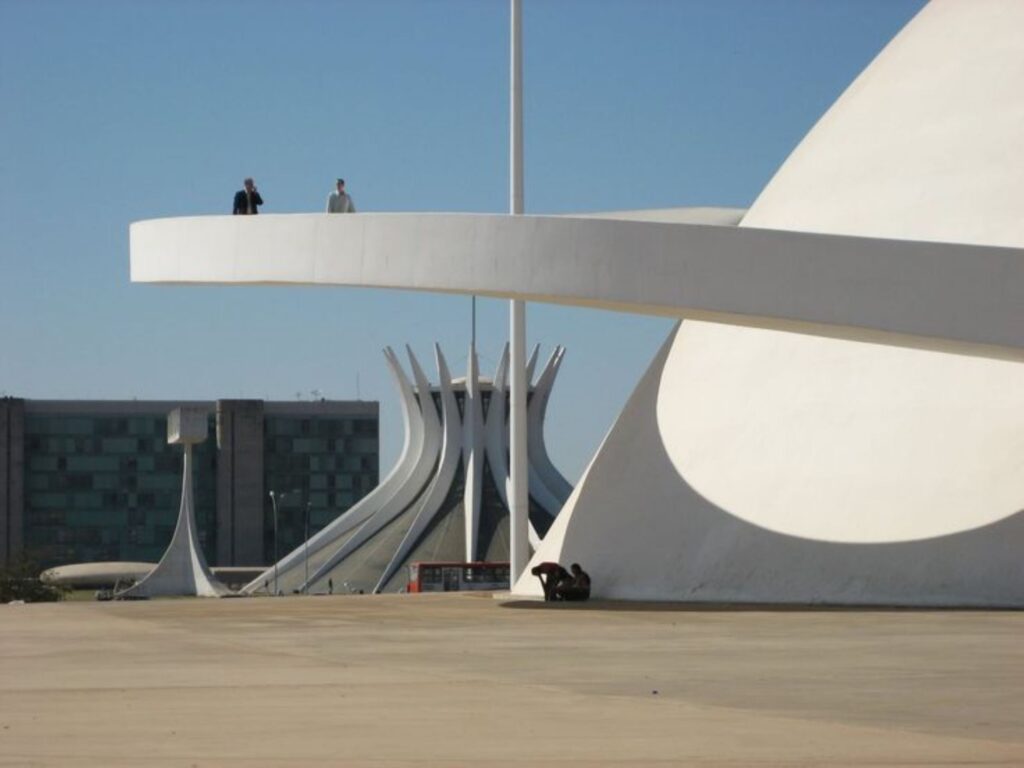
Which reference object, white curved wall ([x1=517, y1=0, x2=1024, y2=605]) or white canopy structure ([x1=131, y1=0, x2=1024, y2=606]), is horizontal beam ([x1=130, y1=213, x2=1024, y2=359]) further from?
white curved wall ([x1=517, y1=0, x2=1024, y2=605])

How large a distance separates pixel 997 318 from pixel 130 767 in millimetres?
14326

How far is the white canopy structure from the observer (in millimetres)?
21281

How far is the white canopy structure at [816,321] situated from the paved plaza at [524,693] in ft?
10.8

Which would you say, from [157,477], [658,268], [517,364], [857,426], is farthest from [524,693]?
[157,477]

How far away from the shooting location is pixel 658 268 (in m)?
21.8

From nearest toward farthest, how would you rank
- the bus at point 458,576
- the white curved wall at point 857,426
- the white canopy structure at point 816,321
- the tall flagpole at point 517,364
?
the white canopy structure at point 816,321 < the white curved wall at point 857,426 < the tall flagpole at point 517,364 < the bus at point 458,576

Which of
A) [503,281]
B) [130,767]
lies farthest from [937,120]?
[130,767]

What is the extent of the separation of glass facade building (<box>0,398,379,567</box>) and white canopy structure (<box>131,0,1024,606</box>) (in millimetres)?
85722

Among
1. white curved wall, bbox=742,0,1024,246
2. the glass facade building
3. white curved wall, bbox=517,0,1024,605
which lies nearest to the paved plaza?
white curved wall, bbox=517,0,1024,605

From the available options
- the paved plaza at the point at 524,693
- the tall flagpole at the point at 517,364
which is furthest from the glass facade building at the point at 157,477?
the paved plaza at the point at 524,693

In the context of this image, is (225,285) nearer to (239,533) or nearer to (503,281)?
(503,281)

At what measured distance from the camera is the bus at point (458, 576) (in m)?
46.4

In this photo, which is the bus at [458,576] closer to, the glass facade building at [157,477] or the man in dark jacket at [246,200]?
the man in dark jacket at [246,200]

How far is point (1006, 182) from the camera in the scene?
26.6 metres
